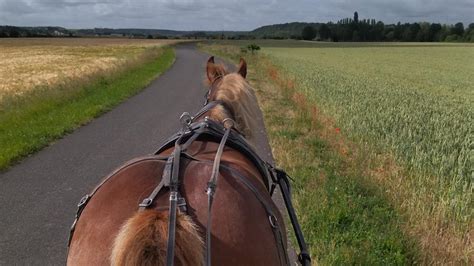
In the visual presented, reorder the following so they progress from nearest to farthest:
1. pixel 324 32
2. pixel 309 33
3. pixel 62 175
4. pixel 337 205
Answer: pixel 337 205, pixel 62 175, pixel 324 32, pixel 309 33

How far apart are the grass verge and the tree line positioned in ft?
381

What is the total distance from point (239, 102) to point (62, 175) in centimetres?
455

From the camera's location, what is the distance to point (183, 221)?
1.57 meters

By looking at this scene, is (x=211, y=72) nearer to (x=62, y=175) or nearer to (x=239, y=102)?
(x=239, y=102)

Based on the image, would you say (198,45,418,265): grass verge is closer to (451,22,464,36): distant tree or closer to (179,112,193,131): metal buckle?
(179,112,193,131): metal buckle

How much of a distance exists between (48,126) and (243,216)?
9.00 m

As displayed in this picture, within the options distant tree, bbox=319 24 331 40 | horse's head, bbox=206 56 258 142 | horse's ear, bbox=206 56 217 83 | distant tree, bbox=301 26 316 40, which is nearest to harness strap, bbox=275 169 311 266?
horse's head, bbox=206 56 258 142

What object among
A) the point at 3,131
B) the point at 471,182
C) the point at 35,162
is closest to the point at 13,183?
the point at 35,162

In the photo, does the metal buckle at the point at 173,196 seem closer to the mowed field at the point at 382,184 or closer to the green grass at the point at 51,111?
the mowed field at the point at 382,184

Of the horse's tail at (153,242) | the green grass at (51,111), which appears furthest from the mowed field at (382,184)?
the green grass at (51,111)

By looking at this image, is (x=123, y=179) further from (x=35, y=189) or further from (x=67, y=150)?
(x=67, y=150)

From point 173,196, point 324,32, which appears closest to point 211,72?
point 173,196

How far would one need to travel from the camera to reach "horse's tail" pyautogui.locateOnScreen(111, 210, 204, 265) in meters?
1.45

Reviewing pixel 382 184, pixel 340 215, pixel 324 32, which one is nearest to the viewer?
pixel 340 215
